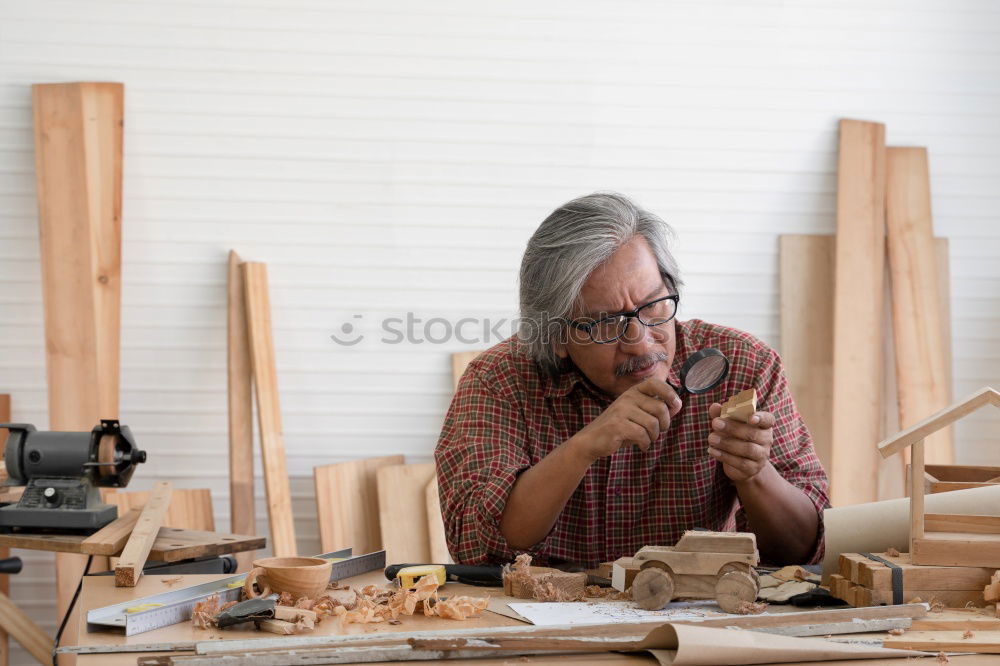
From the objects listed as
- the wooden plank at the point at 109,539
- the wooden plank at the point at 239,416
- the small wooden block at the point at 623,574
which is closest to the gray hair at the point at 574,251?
the small wooden block at the point at 623,574

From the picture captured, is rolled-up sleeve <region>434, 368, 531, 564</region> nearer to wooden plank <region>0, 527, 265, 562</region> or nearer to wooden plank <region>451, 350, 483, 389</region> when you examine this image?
wooden plank <region>0, 527, 265, 562</region>

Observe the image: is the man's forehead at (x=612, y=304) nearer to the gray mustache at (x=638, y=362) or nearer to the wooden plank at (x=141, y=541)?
the gray mustache at (x=638, y=362)

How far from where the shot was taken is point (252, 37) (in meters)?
4.21

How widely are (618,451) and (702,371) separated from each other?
0.32 metres

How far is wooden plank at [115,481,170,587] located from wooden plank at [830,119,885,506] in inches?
115

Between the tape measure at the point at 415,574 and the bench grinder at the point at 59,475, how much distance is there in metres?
1.18

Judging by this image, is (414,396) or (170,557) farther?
(414,396)

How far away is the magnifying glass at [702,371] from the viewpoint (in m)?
2.20

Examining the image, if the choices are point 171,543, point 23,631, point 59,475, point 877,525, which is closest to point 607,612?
point 877,525

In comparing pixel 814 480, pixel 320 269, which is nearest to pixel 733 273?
pixel 320 269

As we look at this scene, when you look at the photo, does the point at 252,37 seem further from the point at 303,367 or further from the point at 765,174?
the point at 765,174

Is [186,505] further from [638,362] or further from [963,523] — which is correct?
[963,523]

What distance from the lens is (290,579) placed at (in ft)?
5.40

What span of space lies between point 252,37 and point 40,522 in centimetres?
246
